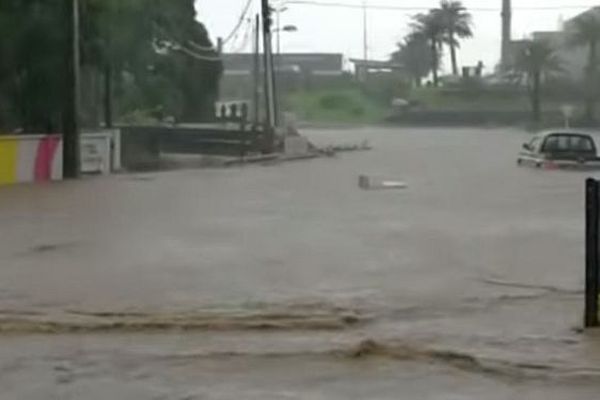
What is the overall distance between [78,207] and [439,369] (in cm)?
2108

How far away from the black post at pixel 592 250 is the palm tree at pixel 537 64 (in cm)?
9189

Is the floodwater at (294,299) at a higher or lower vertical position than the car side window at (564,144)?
higher

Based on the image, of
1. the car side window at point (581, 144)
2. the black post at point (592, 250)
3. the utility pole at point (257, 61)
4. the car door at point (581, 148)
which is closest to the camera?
the black post at point (592, 250)

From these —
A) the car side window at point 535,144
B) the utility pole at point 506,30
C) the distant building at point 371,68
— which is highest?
the utility pole at point 506,30

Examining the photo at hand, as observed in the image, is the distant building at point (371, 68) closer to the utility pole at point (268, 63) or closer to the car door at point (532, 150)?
the utility pole at point (268, 63)

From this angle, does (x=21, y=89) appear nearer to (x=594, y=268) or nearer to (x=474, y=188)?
(x=474, y=188)

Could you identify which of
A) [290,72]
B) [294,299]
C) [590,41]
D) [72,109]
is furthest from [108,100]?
[290,72]

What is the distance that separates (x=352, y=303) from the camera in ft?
48.8

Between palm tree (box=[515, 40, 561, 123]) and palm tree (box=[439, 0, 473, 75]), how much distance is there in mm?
31296

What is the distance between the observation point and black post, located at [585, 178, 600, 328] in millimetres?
12031

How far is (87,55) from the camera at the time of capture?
166 ft

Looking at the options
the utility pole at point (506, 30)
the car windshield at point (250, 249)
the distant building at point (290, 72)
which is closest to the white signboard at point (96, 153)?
the car windshield at point (250, 249)

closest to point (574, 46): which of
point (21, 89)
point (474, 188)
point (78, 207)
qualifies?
point (21, 89)

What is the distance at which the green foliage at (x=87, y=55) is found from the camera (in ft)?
160
